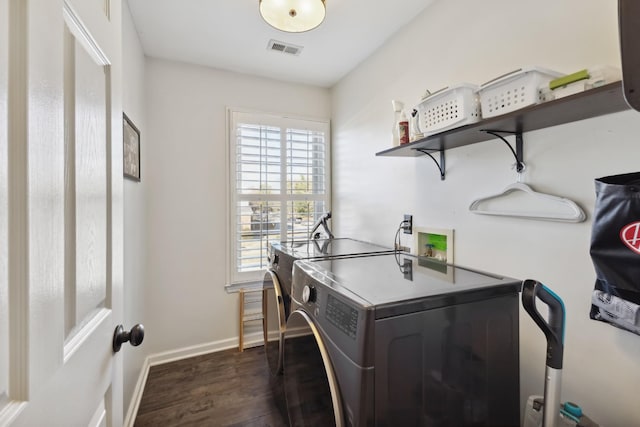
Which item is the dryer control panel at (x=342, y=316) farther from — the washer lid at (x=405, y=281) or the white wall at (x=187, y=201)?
the white wall at (x=187, y=201)

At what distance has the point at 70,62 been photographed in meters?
0.58

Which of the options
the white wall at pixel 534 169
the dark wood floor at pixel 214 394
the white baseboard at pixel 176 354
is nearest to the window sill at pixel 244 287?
the white baseboard at pixel 176 354

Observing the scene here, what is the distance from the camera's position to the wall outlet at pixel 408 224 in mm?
1878

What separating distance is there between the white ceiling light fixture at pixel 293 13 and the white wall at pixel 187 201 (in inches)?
47.2

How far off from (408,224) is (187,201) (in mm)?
1829

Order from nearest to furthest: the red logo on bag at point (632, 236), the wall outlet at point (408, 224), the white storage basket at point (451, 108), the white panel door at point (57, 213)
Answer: the white panel door at point (57, 213) → the red logo on bag at point (632, 236) → the white storage basket at point (451, 108) → the wall outlet at point (408, 224)

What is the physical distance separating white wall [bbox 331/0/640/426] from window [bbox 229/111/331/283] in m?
1.03

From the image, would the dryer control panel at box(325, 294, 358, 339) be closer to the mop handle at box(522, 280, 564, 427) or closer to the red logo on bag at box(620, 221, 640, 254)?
the mop handle at box(522, 280, 564, 427)

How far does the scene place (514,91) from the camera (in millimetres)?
1038

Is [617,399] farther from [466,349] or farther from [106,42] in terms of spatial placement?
[106,42]

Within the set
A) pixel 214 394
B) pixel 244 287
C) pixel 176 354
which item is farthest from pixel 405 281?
pixel 176 354

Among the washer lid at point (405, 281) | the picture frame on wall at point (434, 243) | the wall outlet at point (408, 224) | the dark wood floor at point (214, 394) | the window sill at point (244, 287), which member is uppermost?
the wall outlet at point (408, 224)

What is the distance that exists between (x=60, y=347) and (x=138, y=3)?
81.1 inches

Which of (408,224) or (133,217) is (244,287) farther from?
(408,224)
